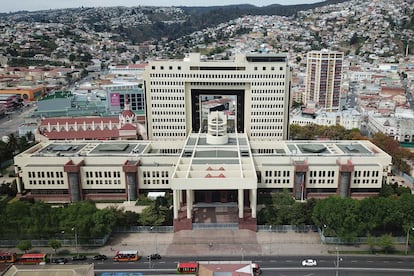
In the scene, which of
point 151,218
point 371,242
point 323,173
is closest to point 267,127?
point 323,173

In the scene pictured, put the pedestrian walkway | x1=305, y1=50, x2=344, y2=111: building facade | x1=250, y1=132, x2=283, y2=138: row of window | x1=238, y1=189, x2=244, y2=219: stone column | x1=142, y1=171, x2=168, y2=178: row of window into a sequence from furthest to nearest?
1. x1=305, y1=50, x2=344, y2=111: building facade
2. x1=250, y1=132, x2=283, y2=138: row of window
3. x1=142, y1=171, x2=168, y2=178: row of window
4. x1=238, y1=189, x2=244, y2=219: stone column
5. the pedestrian walkway

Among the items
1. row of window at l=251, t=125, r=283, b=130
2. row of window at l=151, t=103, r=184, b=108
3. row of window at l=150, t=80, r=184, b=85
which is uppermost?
row of window at l=150, t=80, r=184, b=85

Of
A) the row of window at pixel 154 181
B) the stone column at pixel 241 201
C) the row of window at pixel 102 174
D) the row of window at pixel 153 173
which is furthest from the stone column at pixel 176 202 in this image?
the row of window at pixel 102 174

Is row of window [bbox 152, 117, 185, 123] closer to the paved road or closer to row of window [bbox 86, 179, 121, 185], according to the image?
row of window [bbox 86, 179, 121, 185]

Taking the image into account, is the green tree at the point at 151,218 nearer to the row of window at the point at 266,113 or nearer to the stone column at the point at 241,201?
the stone column at the point at 241,201

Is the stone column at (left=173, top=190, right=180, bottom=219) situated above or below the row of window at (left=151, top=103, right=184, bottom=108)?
below

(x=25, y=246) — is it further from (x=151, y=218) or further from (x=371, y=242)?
(x=371, y=242)

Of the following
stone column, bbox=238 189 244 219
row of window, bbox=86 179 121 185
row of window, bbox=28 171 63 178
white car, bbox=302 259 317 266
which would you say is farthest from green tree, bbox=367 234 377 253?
row of window, bbox=28 171 63 178
